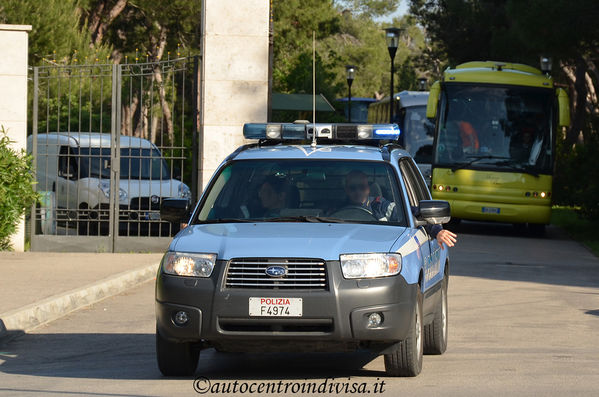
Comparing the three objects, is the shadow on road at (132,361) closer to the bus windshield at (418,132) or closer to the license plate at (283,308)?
the license plate at (283,308)

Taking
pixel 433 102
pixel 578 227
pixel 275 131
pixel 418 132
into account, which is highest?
pixel 433 102

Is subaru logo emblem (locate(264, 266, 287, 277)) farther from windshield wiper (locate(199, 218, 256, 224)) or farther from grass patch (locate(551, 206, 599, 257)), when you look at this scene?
grass patch (locate(551, 206, 599, 257))

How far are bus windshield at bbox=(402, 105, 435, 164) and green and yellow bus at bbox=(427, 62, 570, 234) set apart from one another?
488 centimetres

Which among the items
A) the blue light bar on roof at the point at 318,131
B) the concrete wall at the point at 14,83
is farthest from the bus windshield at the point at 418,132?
the blue light bar on roof at the point at 318,131

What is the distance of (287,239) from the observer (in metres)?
8.10

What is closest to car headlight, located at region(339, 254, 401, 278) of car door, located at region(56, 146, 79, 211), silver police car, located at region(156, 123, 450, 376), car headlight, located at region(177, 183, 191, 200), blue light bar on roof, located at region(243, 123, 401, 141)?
silver police car, located at region(156, 123, 450, 376)

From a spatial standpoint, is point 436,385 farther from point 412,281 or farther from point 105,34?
point 105,34

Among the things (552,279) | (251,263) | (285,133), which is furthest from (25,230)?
(251,263)

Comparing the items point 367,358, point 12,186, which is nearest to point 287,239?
point 367,358

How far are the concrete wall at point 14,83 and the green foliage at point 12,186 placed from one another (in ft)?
0.53

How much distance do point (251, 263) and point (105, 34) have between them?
41.0m

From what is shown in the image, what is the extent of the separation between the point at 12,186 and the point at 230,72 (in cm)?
381

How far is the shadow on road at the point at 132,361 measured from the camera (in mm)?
8781

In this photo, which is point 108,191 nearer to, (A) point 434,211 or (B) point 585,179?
(A) point 434,211
